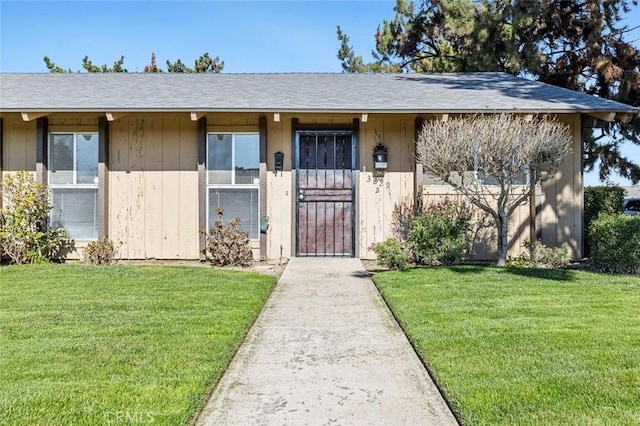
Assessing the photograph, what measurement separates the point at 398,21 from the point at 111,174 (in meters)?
13.6

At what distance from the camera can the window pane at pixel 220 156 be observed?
30.1 ft

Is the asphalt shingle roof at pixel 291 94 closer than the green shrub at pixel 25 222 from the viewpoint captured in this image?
No

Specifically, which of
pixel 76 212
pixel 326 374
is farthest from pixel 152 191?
pixel 326 374

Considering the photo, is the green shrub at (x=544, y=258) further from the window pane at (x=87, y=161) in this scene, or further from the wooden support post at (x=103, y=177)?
the window pane at (x=87, y=161)

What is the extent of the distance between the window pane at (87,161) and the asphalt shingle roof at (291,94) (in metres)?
0.81

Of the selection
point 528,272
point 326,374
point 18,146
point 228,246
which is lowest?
point 326,374

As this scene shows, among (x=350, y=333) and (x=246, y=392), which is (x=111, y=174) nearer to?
(x=350, y=333)

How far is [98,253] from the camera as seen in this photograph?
28.3 feet

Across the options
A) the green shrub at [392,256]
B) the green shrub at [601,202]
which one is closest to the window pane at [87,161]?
the green shrub at [392,256]

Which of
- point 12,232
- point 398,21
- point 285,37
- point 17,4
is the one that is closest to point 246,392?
point 12,232

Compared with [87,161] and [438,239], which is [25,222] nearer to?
[87,161]

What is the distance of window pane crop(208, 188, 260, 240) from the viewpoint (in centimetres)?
917

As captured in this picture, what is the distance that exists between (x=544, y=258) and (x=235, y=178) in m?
5.83

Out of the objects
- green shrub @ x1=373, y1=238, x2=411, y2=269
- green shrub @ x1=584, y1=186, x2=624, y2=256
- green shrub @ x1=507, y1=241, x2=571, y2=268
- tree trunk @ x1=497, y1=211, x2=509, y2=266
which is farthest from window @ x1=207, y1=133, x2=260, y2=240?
green shrub @ x1=584, y1=186, x2=624, y2=256
